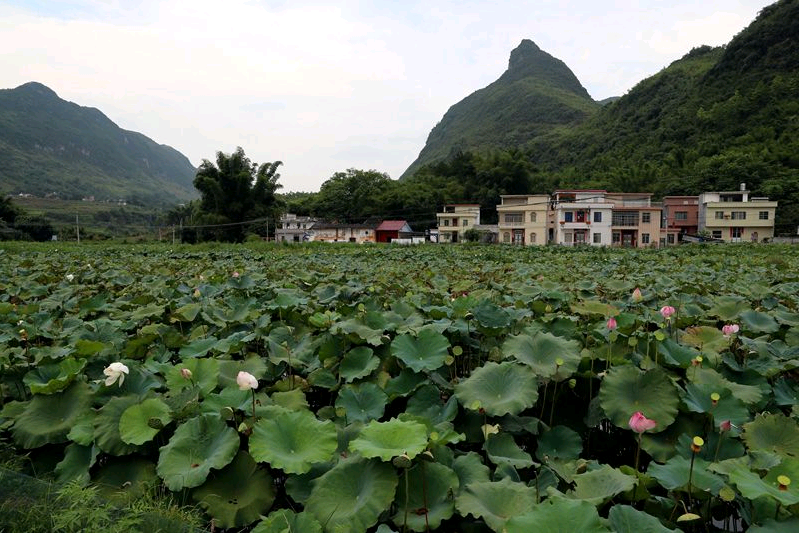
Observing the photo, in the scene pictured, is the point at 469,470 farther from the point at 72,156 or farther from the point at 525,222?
the point at 72,156

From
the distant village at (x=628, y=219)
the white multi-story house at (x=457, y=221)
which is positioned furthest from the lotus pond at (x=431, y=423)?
the white multi-story house at (x=457, y=221)

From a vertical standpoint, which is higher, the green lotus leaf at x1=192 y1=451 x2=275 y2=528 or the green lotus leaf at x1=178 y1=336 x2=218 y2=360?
the green lotus leaf at x1=178 y1=336 x2=218 y2=360

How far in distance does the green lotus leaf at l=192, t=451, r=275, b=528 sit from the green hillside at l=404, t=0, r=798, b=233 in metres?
41.7

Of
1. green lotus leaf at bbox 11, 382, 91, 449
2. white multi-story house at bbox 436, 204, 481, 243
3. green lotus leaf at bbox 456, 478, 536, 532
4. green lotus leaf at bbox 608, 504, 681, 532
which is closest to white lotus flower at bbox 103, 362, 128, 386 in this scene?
green lotus leaf at bbox 11, 382, 91, 449

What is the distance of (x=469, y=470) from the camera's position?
1286mm

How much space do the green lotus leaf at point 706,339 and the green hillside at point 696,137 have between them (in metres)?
40.0

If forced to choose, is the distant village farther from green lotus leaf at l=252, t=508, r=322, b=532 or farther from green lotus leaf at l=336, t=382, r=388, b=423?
green lotus leaf at l=252, t=508, r=322, b=532

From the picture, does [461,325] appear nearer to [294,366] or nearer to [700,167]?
[294,366]

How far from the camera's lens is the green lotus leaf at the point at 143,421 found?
1.42 meters

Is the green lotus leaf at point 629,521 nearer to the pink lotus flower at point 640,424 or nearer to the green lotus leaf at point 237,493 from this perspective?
the pink lotus flower at point 640,424

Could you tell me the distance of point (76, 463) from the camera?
4.97 feet

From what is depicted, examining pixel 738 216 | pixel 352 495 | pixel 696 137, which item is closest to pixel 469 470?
pixel 352 495

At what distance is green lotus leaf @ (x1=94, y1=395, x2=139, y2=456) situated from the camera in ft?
4.80

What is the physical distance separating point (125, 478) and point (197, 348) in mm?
782
